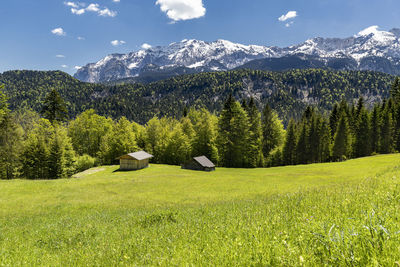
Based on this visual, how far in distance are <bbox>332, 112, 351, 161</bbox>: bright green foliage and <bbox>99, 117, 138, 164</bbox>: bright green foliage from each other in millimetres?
66775

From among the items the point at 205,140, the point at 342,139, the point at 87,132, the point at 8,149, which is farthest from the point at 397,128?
the point at 8,149

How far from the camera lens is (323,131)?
6756 centimetres

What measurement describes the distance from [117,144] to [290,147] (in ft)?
194

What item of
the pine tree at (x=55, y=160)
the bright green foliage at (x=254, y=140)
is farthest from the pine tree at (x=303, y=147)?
the pine tree at (x=55, y=160)

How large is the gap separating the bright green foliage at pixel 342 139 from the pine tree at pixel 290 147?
38.6 ft

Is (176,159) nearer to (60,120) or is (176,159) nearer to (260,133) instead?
(260,133)

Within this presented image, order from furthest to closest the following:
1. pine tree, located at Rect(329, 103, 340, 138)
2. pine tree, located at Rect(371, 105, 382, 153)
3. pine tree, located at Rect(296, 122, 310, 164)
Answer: pine tree, located at Rect(329, 103, 340, 138)
pine tree, located at Rect(296, 122, 310, 164)
pine tree, located at Rect(371, 105, 382, 153)

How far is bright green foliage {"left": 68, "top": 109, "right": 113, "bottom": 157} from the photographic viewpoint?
74000mm

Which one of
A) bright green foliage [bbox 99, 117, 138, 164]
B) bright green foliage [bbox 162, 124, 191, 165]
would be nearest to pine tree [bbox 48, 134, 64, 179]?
bright green foliage [bbox 99, 117, 138, 164]

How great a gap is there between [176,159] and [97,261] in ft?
236

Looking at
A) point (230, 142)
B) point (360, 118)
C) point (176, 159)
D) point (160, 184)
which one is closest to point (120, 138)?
point (176, 159)

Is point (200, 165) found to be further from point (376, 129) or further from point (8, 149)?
point (376, 129)

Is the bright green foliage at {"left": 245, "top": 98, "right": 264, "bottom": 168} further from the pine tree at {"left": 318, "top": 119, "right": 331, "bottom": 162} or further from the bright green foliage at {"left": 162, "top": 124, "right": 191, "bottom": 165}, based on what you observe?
the bright green foliage at {"left": 162, "top": 124, "right": 191, "bottom": 165}

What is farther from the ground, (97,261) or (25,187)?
(97,261)
